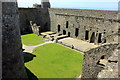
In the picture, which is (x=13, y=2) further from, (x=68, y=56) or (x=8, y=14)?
(x=68, y=56)

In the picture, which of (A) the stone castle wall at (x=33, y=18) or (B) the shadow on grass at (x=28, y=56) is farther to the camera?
(A) the stone castle wall at (x=33, y=18)

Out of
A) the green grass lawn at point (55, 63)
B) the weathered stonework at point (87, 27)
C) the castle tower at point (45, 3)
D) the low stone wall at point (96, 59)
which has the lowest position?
the green grass lawn at point (55, 63)

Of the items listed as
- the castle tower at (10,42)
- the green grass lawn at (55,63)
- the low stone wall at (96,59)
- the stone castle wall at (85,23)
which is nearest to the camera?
the castle tower at (10,42)

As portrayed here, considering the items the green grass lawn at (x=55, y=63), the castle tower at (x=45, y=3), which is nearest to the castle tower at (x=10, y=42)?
the green grass lawn at (x=55, y=63)

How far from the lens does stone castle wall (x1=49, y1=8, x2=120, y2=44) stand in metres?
18.1

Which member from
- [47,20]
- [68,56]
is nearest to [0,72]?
[68,56]

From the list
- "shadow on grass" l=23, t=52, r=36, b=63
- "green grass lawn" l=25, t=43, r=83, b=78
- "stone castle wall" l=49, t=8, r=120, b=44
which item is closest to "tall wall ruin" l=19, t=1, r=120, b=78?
"stone castle wall" l=49, t=8, r=120, b=44

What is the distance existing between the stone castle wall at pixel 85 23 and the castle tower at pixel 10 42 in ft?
38.7

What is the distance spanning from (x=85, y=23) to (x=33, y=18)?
12.6 m

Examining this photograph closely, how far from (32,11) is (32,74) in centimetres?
1918

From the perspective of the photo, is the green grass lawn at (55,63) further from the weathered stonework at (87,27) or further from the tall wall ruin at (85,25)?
the tall wall ruin at (85,25)

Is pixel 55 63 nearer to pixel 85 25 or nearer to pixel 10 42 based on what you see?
pixel 10 42

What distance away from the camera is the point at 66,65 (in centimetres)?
1387

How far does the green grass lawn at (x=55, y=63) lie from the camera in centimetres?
1219
